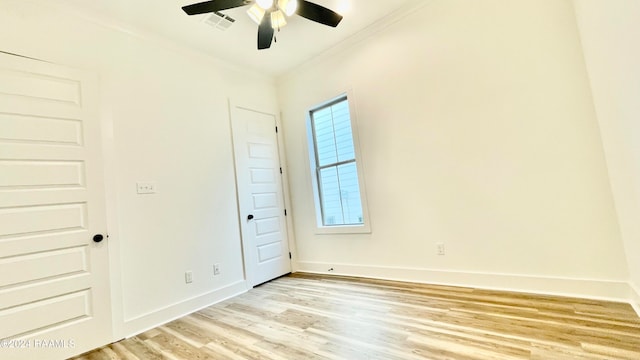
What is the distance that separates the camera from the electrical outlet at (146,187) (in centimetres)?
272

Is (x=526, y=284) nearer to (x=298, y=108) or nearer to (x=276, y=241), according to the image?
(x=276, y=241)

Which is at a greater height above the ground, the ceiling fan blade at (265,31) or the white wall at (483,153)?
the ceiling fan blade at (265,31)

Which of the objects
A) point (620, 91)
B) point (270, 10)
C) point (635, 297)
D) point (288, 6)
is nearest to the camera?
point (620, 91)

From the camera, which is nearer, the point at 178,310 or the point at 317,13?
the point at 317,13

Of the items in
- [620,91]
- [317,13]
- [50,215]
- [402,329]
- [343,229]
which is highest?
[317,13]

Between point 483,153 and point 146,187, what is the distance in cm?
324

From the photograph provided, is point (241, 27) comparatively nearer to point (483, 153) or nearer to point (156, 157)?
point (156, 157)

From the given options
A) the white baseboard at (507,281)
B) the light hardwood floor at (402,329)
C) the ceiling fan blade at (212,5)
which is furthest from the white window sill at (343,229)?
the ceiling fan blade at (212,5)

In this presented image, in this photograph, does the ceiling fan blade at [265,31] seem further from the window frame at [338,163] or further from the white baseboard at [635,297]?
the white baseboard at [635,297]

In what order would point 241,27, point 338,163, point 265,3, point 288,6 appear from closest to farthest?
1. point 265,3
2. point 288,6
3. point 241,27
4. point 338,163

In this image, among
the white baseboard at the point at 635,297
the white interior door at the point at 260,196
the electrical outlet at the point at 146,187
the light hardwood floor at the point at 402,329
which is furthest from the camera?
the white interior door at the point at 260,196

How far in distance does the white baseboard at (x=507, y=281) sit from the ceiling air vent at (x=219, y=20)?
122 inches

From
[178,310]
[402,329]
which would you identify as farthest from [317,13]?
[178,310]

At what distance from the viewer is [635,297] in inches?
79.5
